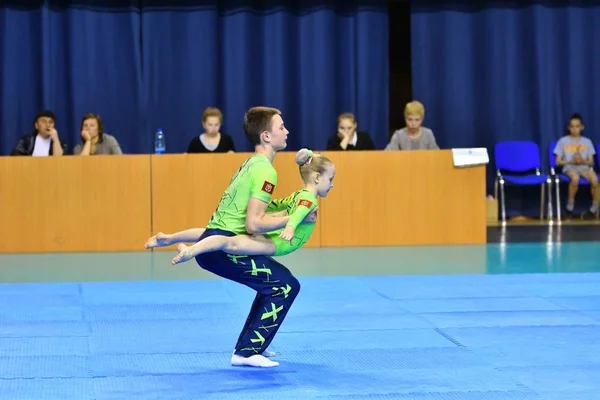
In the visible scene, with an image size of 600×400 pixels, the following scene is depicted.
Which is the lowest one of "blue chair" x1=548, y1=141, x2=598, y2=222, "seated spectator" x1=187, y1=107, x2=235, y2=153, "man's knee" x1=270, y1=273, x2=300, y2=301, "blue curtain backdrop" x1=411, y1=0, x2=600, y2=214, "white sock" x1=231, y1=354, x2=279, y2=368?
"white sock" x1=231, y1=354, x2=279, y2=368

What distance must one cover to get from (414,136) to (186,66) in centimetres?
370

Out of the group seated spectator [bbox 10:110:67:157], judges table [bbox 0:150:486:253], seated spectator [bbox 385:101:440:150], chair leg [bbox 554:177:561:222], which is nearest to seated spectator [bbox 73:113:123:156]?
seated spectator [bbox 10:110:67:157]

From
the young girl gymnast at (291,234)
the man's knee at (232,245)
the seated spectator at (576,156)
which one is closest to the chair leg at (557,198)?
the seated spectator at (576,156)

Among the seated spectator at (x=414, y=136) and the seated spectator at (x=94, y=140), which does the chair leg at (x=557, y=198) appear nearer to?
the seated spectator at (x=414, y=136)

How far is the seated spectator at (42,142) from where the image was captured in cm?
A: 1115

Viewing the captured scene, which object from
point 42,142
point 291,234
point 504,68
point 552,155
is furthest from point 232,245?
point 504,68

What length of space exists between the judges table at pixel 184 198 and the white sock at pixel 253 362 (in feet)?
18.3

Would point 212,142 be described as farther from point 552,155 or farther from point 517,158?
point 552,155

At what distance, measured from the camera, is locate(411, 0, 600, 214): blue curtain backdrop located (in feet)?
46.6

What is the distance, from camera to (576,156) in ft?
45.3

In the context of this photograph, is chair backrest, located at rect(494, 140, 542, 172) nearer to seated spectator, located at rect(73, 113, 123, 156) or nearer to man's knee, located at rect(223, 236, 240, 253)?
seated spectator, located at rect(73, 113, 123, 156)

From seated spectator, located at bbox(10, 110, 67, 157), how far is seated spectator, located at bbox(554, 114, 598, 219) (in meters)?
6.79

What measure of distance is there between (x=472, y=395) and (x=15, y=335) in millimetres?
2971

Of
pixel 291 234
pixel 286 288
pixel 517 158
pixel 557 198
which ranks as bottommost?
pixel 286 288
